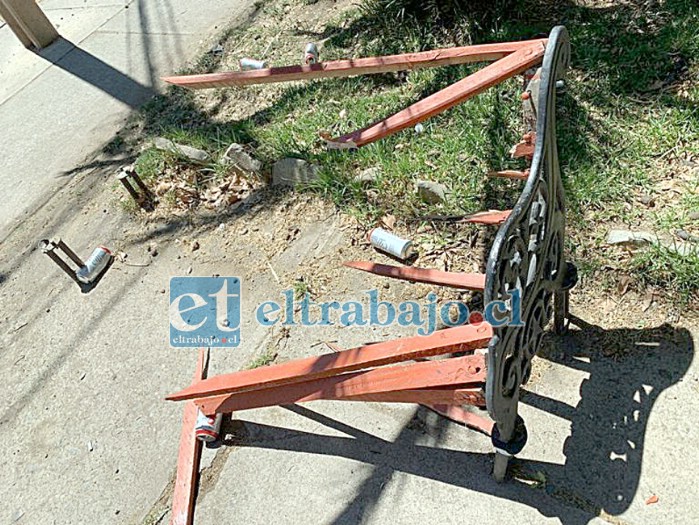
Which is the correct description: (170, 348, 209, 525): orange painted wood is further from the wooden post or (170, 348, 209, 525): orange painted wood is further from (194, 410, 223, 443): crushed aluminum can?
the wooden post

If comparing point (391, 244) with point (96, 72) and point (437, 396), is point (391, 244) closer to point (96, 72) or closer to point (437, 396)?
point (437, 396)

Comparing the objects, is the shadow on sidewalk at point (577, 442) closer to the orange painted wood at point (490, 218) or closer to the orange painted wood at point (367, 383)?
the orange painted wood at point (367, 383)

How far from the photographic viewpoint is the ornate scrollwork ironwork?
159 centimetres

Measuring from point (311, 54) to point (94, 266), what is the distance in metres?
1.90

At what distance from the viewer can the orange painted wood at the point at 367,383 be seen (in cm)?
184

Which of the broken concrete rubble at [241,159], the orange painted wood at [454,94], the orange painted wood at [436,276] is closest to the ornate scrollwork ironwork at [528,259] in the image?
the orange painted wood at [436,276]

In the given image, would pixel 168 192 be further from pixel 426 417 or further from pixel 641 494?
pixel 641 494

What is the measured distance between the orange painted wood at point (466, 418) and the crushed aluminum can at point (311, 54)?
2526mm

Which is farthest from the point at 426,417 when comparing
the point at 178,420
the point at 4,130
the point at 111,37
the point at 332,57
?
the point at 111,37

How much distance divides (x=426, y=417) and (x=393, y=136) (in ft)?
5.53

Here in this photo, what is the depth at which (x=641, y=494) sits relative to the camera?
2105mm

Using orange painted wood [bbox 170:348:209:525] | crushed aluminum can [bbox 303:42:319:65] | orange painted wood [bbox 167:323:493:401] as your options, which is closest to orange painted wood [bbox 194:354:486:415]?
orange painted wood [bbox 167:323:493:401]

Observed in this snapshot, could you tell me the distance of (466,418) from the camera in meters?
2.39

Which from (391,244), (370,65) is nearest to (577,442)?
(391,244)
